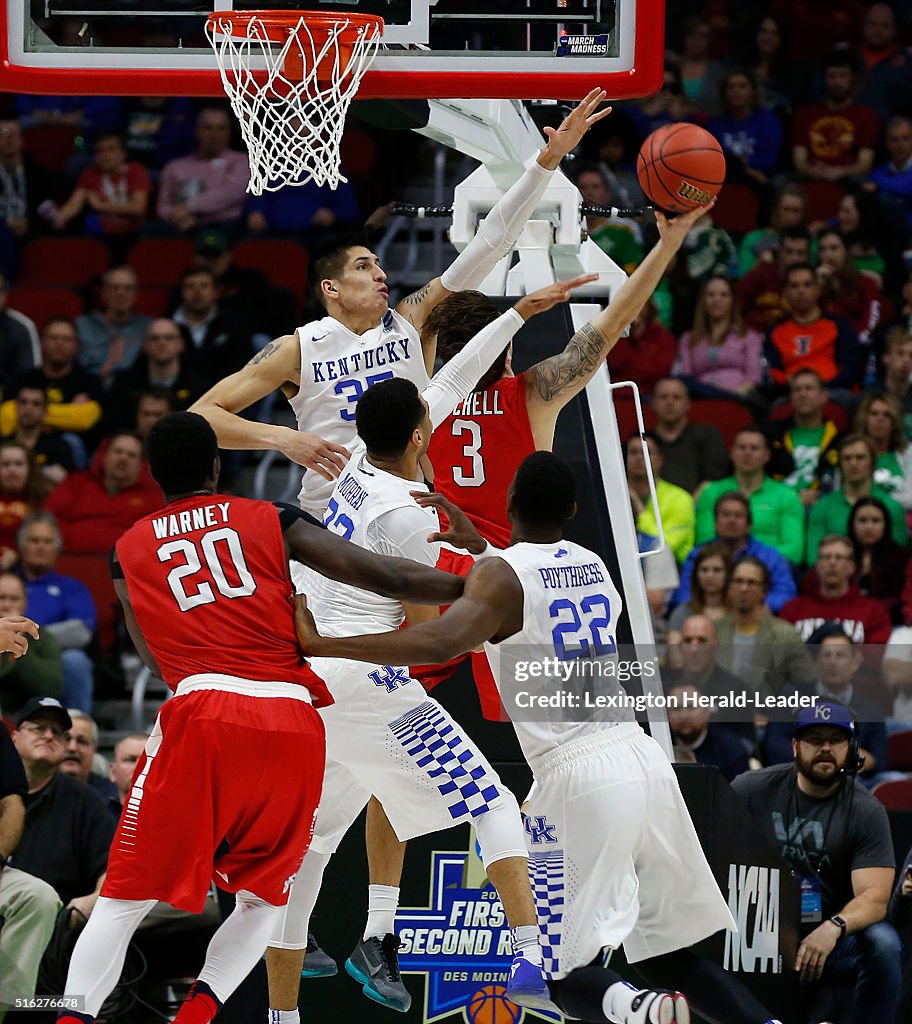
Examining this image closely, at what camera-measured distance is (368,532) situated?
6746 millimetres

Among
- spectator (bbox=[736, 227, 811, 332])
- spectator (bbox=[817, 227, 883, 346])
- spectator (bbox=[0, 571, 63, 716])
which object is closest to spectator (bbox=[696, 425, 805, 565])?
spectator (bbox=[736, 227, 811, 332])

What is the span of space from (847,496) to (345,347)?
17.0ft

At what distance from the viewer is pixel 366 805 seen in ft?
24.5

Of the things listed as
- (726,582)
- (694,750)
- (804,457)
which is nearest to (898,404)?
(804,457)

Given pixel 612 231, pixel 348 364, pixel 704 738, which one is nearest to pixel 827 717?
pixel 704 738

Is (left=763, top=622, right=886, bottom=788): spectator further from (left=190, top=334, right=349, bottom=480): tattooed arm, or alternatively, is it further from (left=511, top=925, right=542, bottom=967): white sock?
(left=190, top=334, right=349, bottom=480): tattooed arm

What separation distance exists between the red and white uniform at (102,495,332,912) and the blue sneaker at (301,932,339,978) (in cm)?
122

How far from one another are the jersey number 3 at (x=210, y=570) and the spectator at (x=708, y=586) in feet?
16.9

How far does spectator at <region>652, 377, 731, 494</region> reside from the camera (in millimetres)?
12141

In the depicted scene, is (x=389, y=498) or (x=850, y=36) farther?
(x=850, y=36)

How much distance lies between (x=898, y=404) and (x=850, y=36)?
4339mm

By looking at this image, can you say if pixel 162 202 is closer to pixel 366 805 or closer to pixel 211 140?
pixel 211 140

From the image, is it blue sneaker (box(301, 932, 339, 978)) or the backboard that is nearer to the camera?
blue sneaker (box(301, 932, 339, 978))

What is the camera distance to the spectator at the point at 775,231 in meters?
14.0
